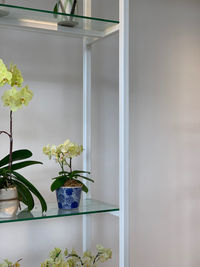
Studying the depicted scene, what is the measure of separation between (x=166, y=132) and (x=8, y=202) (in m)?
1.28

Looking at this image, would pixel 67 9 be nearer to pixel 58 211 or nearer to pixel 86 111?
pixel 86 111

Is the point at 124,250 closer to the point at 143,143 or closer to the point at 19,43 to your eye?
the point at 143,143

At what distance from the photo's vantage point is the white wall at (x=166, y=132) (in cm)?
230

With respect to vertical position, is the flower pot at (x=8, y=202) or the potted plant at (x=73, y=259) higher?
the flower pot at (x=8, y=202)

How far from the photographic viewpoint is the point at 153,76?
2361 mm

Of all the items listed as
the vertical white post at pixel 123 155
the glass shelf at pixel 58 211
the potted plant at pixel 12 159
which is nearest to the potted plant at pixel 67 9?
the vertical white post at pixel 123 155

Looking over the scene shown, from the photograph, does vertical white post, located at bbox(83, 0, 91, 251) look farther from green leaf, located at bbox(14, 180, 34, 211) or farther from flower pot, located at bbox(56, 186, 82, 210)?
green leaf, located at bbox(14, 180, 34, 211)

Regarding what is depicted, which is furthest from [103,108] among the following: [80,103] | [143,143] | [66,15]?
[66,15]

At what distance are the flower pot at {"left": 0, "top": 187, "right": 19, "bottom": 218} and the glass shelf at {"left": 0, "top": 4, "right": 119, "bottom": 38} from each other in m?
0.64

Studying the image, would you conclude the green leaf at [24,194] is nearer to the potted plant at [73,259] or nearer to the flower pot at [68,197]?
the flower pot at [68,197]

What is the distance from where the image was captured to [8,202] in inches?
54.3

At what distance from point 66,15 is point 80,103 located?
1.95 ft

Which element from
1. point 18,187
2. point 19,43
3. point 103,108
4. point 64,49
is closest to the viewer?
point 18,187

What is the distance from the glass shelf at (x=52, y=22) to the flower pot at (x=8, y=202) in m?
0.64
